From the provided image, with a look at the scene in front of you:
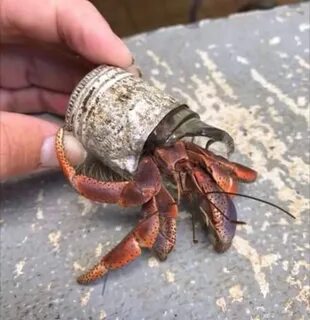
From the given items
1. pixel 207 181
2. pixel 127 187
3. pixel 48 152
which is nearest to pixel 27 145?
pixel 48 152

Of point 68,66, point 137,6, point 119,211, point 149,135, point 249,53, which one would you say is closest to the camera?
point 149,135

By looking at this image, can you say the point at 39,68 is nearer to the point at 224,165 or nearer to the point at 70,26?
the point at 70,26

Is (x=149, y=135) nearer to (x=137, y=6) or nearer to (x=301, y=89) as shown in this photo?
(x=301, y=89)

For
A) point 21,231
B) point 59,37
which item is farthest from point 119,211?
point 59,37

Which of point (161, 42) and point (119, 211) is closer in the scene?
point (119, 211)

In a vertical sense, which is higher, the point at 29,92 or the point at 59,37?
the point at 59,37

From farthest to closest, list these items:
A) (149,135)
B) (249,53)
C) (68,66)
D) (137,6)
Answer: (137,6) → (249,53) → (68,66) → (149,135)

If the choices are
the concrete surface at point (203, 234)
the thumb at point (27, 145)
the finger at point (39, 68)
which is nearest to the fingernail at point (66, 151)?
the thumb at point (27, 145)
